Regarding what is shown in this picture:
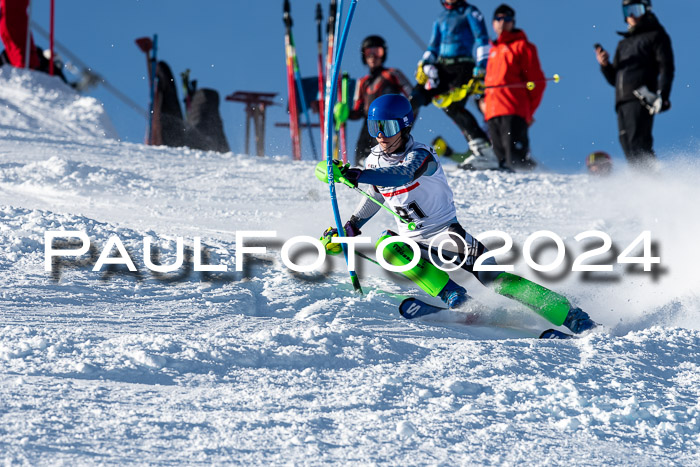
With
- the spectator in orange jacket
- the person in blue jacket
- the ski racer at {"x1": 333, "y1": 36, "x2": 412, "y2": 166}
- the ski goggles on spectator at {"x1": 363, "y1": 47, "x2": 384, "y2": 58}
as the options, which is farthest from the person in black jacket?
the ski goggles on spectator at {"x1": 363, "y1": 47, "x2": 384, "y2": 58}

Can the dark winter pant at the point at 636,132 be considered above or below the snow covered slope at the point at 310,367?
above

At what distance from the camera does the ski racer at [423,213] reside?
423 cm

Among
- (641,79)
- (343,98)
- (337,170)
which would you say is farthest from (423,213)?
(343,98)

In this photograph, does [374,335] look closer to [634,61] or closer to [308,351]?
[308,351]

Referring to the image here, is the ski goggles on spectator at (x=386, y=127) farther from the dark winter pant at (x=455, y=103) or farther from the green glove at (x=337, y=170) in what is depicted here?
the dark winter pant at (x=455, y=103)

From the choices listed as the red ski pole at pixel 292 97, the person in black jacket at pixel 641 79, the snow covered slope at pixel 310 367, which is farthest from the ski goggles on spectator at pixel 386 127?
the red ski pole at pixel 292 97

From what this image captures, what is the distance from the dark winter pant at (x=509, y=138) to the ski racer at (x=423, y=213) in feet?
15.7

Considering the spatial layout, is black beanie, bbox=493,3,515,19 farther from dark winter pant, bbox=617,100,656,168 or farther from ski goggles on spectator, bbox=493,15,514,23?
dark winter pant, bbox=617,100,656,168

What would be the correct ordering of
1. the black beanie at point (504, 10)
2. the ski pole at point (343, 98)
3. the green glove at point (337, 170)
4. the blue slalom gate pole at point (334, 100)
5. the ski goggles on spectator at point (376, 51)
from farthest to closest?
1. the ski pole at point (343, 98)
2. the ski goggles on spectator at point (376, 51)
3. the black beanie at point (504, 10)
4. the blue slalom gate pole at point (334, 100)
5. the green glove at point (337, 170)

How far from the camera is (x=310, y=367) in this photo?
10.1 ft

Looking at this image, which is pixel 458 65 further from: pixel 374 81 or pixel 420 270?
pixel 420 270

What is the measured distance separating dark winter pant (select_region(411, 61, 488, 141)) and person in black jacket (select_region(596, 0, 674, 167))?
165 cm

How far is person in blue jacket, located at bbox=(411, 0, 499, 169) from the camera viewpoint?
9.18 m

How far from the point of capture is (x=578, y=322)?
14.1 ft
